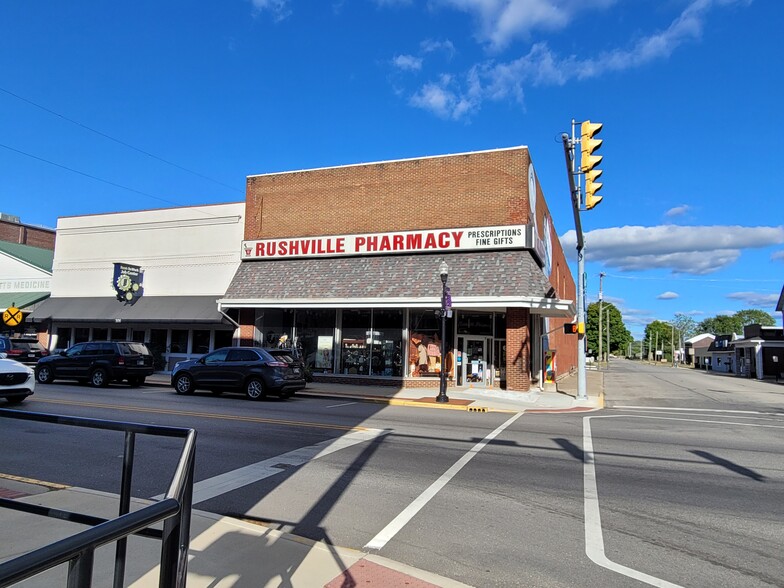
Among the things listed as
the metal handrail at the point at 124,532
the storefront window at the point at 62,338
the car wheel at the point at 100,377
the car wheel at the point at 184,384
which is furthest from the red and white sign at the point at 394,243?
the metal handrail at the point at 124,532

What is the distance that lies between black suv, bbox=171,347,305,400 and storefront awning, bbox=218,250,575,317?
500 cm

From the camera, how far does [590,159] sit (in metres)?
12.6

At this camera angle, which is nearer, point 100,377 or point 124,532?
point 124,532

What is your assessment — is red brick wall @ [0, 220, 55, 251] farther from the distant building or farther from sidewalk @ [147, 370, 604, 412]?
the distant building

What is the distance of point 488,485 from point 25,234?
58032 mm

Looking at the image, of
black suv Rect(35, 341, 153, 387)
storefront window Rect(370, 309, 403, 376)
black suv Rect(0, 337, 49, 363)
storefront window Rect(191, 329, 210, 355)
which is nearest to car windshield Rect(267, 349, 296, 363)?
storefront window Rect(370, 309, 403, 376)

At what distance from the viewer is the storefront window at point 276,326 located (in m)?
24.6

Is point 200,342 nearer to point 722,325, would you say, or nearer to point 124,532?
point 124,532

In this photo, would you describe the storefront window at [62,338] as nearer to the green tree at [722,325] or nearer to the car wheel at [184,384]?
the car wheel at [184,384]

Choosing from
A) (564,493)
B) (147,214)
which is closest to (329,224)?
(147,214)

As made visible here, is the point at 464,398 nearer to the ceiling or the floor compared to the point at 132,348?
nearer to the floor

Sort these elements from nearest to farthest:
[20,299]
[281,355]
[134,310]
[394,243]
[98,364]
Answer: [281,355], [98,364], [394,243], [134,310], [20,299]

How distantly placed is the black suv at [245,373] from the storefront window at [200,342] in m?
7.87

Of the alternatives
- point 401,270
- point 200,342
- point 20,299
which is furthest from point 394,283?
point 20,299
